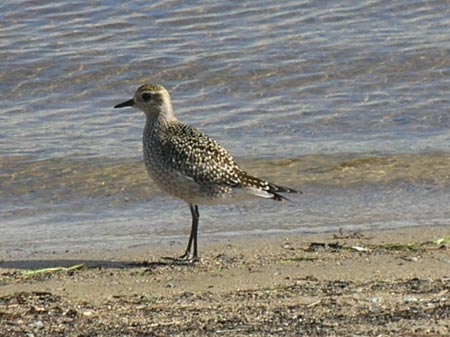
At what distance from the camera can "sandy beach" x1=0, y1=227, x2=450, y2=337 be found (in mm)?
6133

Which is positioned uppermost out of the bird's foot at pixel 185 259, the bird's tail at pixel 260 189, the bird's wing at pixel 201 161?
the bird's wing at pixel 201 161

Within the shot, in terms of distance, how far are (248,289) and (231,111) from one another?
538 centimetres

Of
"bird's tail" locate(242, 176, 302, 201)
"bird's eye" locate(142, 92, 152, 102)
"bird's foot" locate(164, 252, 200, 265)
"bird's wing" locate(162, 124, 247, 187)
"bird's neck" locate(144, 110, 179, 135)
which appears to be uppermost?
"bird's eye" locate(142, 92, 152, 102)

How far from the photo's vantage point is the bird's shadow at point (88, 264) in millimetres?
8008

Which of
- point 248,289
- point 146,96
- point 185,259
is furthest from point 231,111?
point 248,289

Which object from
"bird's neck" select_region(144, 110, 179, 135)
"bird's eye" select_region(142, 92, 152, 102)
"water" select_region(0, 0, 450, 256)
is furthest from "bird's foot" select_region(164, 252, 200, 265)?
"bird's eye" select_region(142, 92, 152, 102)

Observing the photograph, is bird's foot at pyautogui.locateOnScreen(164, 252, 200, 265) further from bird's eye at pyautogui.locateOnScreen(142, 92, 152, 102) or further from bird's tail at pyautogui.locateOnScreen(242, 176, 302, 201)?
bird's eye at pyautogui.locateOnScreen(142, 92, 152, 102)

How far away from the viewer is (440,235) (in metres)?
8.42

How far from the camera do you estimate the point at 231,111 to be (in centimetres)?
1234

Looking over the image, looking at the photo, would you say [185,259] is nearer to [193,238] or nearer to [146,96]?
[193,238]

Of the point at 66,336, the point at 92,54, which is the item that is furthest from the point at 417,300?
the point at 92,54

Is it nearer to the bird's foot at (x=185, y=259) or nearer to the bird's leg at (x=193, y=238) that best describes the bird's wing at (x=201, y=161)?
the bird's leg at (x=193, y=238)

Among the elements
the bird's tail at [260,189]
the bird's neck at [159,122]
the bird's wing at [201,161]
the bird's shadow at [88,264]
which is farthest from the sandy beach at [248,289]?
the bird's neck at [159,122]

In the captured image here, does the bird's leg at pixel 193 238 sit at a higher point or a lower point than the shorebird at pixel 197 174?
lower
